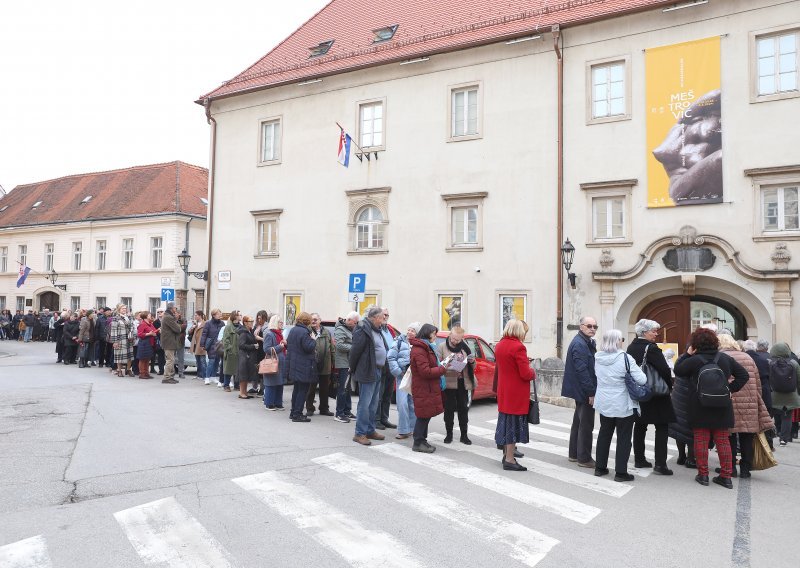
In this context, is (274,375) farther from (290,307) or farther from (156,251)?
(156,251)

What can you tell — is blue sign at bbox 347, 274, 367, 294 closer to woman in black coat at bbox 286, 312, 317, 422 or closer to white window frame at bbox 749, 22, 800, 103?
woman in black coat at bbox 286, 312, 317, 422

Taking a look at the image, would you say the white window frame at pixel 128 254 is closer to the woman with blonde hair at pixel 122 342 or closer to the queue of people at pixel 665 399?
the woman with blonde hair at pixel 122 342

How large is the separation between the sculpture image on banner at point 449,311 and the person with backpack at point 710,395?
1293 cm

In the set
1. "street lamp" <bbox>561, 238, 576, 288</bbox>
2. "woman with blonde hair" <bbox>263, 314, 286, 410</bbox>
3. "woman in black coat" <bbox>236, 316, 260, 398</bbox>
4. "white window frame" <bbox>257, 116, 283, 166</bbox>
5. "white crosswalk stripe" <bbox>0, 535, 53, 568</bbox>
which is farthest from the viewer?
"white window frame" <bbox>257, 116, 283, 166</bbox>

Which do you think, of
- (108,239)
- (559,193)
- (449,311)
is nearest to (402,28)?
(559,193)

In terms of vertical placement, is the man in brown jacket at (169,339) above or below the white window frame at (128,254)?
below

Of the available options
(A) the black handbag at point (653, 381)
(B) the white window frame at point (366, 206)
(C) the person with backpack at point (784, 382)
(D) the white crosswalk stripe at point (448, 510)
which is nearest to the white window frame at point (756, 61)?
(C) the person with backpack at point (784, 382)

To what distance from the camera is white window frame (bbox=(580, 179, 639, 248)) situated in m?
18.1

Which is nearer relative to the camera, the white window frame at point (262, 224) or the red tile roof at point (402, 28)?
the red tile roof at point (402, 28)

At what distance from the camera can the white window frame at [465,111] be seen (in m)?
20.5

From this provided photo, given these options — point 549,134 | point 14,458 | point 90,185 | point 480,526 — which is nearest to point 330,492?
point 480,526

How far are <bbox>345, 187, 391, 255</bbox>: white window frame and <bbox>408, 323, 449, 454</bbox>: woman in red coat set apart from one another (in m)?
13.3

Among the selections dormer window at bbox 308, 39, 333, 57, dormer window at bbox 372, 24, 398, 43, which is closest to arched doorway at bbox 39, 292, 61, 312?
dormer window at bbox 308, 39, 333, 57

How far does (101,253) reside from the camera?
132ft
